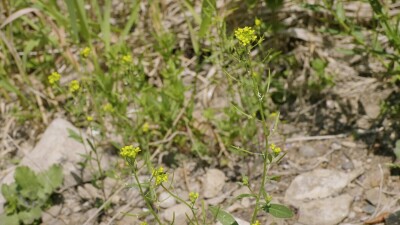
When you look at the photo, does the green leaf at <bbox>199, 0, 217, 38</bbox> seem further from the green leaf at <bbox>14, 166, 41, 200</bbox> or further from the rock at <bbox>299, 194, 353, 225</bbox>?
the green leaf at <bbox>14, 166, 41, 200</bbox>

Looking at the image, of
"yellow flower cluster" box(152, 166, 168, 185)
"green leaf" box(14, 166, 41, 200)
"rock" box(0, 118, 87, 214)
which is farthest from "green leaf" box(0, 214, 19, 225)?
"yellow flower cluster" box(152, 166, 168, 185)

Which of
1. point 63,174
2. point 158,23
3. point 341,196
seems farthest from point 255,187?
point 158,23

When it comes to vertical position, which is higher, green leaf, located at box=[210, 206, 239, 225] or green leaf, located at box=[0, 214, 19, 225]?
green leaf, located at box=[210, 206, 239, 225]

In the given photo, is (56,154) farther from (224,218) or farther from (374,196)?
(374,196)

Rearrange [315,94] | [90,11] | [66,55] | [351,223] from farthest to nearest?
[90,11]
[66,55]
[315,94]
[351,223]

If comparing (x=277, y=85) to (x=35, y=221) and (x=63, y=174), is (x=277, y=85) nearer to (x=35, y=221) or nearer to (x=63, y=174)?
(x=63, y=174)

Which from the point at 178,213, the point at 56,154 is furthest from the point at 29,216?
the point at 178,213
